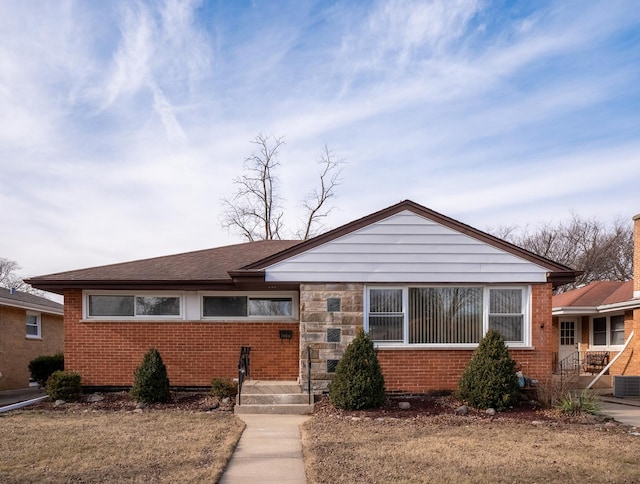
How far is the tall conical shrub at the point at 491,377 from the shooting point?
35.3 ft

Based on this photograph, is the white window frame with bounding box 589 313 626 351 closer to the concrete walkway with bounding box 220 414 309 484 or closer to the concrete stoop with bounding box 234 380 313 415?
the concrete stoop with bounding box 234 380 313 415

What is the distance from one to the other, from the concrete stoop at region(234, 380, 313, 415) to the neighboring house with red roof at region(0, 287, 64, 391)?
9.04 m

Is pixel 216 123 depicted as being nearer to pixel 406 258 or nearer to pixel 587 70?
pixel 406 258

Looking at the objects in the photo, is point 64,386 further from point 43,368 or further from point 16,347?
point 16,347

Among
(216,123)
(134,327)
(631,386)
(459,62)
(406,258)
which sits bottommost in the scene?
(631,386)

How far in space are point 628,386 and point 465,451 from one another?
9286 millimetres

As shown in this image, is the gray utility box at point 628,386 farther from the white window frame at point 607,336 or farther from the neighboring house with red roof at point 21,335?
the neighboring house with red roof at point 21,335

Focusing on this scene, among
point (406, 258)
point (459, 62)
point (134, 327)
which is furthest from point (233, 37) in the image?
point (134, 327)

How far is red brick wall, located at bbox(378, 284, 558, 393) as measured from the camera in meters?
11.9

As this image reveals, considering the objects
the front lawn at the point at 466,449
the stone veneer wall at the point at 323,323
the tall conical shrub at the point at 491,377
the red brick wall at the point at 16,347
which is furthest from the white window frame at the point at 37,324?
the tall conical shrub at the point at 491,377

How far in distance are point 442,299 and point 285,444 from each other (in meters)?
5.39

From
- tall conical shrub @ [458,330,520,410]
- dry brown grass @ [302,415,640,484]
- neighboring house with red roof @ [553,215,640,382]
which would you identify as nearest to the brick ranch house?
tall conical shrub @ [458,330,520,410]

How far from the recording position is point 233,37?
38.5ft

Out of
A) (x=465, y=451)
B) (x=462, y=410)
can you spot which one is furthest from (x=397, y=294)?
(x=465, y=451)
